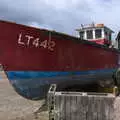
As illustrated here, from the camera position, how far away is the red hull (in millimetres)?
7660

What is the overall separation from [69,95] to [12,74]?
2.34 meters

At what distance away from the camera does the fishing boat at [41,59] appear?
303 inches

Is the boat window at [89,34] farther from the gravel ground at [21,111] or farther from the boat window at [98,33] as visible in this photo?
the gravel ground at [21,111]

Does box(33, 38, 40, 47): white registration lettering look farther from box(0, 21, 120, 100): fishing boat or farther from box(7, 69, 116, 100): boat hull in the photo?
box(7, 69, 116, 100): boat hull

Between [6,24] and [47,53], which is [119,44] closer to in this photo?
[47,53]

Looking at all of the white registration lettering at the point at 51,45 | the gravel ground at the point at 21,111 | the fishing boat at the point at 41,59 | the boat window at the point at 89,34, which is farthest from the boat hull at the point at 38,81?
the boat window at the point at 89,34

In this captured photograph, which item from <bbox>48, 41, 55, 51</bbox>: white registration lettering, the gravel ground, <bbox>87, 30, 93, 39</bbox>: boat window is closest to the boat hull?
the gravel ground

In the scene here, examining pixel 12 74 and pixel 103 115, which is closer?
pixel 103 115

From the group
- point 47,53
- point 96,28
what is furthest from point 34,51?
point 96,28

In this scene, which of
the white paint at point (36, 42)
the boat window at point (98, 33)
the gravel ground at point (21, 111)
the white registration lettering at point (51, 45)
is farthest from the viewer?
the boat window at point (98, 33)

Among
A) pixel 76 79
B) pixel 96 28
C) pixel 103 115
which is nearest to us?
pixel 103 115

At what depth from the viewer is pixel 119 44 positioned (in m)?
15.6

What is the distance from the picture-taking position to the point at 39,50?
8234 millimetres

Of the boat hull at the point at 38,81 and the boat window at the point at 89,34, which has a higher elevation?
the boat window at the point at 89,34
